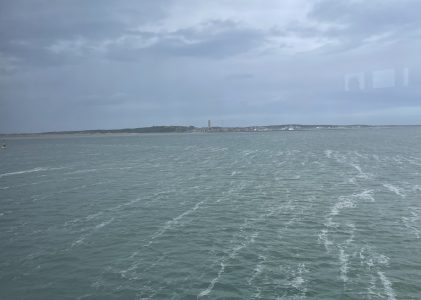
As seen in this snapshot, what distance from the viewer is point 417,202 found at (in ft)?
121

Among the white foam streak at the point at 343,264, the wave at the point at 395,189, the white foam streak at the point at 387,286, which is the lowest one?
the white foam streak at the point at 387,286

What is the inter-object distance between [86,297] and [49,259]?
6.04 metres

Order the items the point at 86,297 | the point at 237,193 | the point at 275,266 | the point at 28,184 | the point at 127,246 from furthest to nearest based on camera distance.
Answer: the point at 28,184 → the point at 237,193 → the point at 127,246 → the point at 275,266 → the point at 86,297

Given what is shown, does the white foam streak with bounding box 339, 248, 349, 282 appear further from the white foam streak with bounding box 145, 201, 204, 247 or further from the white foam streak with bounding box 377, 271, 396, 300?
the white foam streak with bounding box 145, 201, 204, 247

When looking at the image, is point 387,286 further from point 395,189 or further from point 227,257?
point 395,189

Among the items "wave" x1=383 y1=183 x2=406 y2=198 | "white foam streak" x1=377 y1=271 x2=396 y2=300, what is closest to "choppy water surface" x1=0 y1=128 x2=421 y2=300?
"white foam streak" x1=377 y1=271 x2=396 y2=300

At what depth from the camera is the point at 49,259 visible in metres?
23.8

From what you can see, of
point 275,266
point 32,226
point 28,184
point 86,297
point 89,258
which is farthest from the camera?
point 28,184

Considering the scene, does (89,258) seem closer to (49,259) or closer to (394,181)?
(49,259)

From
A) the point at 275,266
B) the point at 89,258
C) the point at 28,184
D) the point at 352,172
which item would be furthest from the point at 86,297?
the point at 352,172

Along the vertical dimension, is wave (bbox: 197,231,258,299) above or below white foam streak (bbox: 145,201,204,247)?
below

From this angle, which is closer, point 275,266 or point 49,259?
point 275,266

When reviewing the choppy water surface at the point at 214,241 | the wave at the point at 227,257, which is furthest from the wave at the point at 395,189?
the wave at the point at 227,257

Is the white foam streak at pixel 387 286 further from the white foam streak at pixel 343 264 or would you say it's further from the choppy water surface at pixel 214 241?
the white foam streak at pixel 343 264
